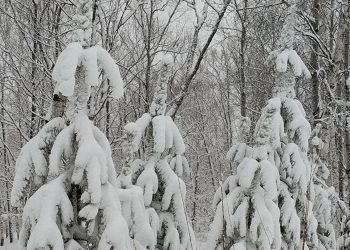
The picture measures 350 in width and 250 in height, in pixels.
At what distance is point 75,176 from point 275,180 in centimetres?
350

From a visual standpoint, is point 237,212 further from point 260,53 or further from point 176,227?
point 260,53

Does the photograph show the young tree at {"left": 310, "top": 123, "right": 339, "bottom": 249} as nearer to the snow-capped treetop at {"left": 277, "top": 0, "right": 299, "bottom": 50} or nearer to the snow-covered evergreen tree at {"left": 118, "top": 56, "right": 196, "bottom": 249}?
the snow-capped treetop at {"left": 277, "top": 0, "right": 299, "bottom": 50}

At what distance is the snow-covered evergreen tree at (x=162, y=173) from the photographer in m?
6.13

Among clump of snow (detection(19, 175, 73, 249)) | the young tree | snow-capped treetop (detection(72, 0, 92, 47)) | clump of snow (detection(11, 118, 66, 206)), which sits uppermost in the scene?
snow-capped treetop (detection(72, 0, 92, 47))

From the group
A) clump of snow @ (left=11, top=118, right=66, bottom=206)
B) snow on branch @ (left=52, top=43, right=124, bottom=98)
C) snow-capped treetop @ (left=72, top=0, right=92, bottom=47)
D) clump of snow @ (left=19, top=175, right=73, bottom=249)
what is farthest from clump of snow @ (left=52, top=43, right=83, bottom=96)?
clump of snow @ (left=19, top=175, right=73, bottom=249)

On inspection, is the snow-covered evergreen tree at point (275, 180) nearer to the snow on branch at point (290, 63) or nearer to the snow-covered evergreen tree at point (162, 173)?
the snow on branch at point (290, 63)

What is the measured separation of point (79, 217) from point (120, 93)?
1100mm

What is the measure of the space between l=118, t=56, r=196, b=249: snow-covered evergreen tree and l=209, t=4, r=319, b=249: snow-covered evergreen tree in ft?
2.11

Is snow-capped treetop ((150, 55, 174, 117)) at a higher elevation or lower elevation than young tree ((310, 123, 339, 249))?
higher

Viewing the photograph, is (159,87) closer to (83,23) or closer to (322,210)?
(83,23)

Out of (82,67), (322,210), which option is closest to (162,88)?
(82,67)

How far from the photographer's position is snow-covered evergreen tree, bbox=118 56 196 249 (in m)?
6.13

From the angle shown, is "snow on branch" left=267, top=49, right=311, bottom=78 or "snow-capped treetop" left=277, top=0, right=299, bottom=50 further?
"snow-capped treetop" left=277, top=0, right=299, bottom=50

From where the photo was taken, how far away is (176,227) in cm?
649
